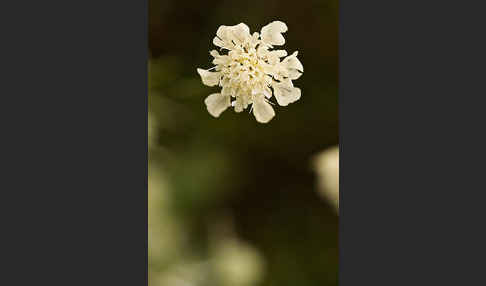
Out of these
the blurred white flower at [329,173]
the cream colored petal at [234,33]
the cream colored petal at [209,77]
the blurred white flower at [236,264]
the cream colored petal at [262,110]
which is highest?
the cream colored petal at [234,33]

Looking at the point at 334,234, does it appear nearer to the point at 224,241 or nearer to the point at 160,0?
the point at 224,241

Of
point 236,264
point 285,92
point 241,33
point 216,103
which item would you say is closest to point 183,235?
point 236,264

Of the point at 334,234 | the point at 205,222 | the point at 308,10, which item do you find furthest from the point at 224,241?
the point at 308,10

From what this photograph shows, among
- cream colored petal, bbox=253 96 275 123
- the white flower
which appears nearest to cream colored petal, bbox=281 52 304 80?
the white flower

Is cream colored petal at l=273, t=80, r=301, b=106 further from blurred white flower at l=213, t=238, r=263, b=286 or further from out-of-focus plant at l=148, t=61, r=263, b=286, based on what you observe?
blurred white flower at l=213, t=238, r=263, b=286

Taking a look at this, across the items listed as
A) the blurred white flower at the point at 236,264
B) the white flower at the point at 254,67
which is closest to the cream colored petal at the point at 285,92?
the white flower at the point at 254,67

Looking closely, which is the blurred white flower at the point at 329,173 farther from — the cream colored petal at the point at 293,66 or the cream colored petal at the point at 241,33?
the cream colored petal at the point at 241,33
